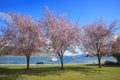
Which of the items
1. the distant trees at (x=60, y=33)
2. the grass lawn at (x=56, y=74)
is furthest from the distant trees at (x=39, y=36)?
the grass lawn at (x=56, y=74)

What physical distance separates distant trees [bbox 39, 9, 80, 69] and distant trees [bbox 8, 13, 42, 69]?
1.77 m

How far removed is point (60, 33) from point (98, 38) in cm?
848

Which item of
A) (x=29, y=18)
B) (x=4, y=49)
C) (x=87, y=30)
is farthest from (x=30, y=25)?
(x=87, y=30)

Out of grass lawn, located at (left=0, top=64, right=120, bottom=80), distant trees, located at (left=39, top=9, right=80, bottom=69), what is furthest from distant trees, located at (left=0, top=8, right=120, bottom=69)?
grass lawn, located at (left=0, top=64, right=120, bottom=80)

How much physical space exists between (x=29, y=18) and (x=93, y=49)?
526 inches

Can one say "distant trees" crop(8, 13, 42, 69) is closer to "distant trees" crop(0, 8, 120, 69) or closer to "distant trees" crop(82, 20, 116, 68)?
"distant trees" crop(0, 8, 120, 69)

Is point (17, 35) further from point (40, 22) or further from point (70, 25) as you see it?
point (70, 25)

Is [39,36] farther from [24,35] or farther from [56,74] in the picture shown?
[56,74]

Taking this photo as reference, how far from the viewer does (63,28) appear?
30.8m

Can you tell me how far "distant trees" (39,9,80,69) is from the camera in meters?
29.7

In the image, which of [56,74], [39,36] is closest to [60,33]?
[39,36]

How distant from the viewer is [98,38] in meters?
34.8

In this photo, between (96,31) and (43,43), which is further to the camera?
(96,31)

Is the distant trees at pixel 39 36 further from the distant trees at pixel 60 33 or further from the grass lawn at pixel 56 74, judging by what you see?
the grass lawn at pixel 56 74
